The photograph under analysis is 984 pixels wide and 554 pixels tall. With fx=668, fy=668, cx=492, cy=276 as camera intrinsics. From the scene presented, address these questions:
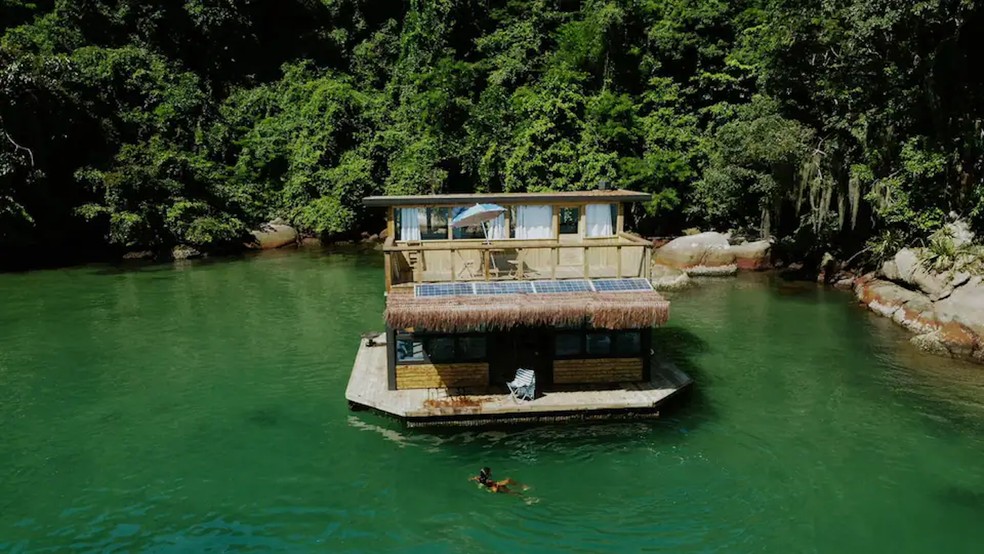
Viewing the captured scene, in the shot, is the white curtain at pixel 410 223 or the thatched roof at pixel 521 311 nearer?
the thatched roof at pixel 521 311

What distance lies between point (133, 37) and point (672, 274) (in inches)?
1831

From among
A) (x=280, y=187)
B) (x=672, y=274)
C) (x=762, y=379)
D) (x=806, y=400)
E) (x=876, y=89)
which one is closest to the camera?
(x=806, y=400)

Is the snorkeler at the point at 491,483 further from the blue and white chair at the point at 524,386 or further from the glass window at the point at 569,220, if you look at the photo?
the glass window at the point at 569,220

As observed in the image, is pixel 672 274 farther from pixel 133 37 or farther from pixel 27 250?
pixel 133 37

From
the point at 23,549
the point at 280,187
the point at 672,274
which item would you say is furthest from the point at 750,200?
the point at 23,549

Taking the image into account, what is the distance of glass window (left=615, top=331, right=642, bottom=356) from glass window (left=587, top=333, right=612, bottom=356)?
21cm

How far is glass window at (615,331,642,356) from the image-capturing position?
57.9 feet

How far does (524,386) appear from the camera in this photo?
54.3ft

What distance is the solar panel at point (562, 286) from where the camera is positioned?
1681 centimetres

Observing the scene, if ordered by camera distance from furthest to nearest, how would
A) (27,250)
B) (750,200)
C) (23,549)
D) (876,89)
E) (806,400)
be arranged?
(27,250) < (750,200) < (876,89) < (806,400) < (23,549)

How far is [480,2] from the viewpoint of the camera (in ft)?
178

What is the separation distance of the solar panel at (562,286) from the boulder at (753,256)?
24895 millimetres

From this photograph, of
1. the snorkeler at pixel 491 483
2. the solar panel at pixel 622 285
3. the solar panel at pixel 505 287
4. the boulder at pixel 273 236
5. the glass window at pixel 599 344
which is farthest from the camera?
the boulder at pixel 273 236

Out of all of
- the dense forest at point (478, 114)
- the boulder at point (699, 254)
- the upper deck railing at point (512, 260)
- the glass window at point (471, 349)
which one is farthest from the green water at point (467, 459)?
the boulder at point (699, 254)
